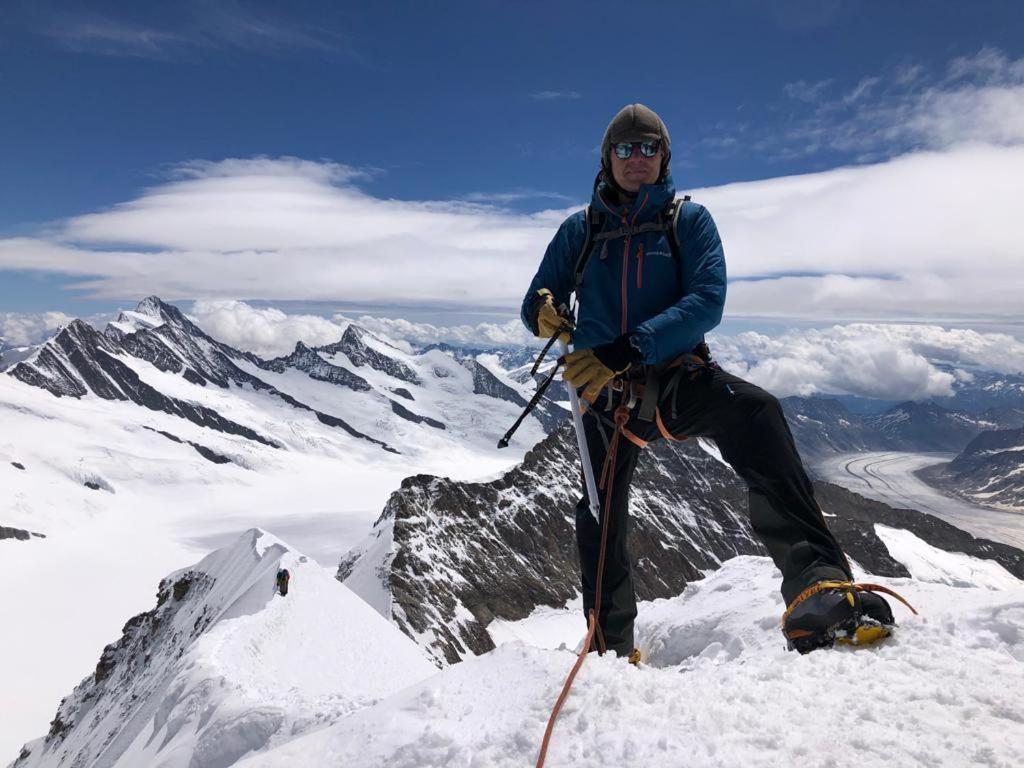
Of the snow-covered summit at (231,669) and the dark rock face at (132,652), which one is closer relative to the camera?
the snow-covered summit at (231,669)

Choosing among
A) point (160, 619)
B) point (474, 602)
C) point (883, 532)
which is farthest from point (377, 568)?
point (883, 532)

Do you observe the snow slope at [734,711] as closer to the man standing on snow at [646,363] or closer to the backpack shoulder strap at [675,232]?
the man standing on snow at [646,363]

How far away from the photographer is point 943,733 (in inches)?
126

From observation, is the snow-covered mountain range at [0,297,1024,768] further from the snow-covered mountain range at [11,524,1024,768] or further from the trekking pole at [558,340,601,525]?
the trekking pole at [558,340,601,525]

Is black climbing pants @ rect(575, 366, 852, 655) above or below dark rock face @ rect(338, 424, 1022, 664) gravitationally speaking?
above

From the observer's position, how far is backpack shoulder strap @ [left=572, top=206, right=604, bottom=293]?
19.2 ft

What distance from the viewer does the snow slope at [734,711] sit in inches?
126

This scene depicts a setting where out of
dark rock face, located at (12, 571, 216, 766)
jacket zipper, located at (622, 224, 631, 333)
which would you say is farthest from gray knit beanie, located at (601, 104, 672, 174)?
dark rock face, located at (12, 571, 216, 766)

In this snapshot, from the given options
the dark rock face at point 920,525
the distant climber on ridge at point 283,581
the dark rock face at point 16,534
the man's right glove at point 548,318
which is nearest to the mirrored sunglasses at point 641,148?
the man's right glove at point 548,318

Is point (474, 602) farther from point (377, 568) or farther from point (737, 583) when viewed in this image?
point (737, 583)

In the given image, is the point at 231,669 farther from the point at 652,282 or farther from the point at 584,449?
the point at 652,282

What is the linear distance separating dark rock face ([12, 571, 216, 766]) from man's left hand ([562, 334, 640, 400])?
35214mm

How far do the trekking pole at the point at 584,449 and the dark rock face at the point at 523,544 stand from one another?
2556cm

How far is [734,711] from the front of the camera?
3.54 m
